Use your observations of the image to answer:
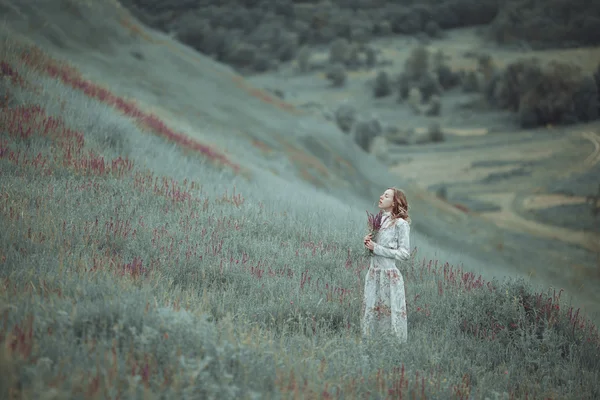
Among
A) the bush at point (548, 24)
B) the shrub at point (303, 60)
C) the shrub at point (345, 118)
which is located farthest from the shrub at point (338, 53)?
the shrub at point (345, 118)

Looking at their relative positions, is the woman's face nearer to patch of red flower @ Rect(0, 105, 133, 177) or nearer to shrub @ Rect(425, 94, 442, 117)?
patch of red flower @ Rect(0, 105, 133, 177)

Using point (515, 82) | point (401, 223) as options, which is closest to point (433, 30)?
point (515, 82)

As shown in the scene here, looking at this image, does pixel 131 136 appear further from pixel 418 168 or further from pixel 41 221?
pixel 418 168

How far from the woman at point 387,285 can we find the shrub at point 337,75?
Answer: 287 feet

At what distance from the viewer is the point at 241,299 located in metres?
6.22

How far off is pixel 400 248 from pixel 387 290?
51 centimetres

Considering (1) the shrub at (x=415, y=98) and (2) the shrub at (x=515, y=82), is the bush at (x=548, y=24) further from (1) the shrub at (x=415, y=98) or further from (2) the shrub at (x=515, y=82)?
(1) the shrub at (x=415, y=98)

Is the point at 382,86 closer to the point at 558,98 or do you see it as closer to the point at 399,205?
the point at 558,98

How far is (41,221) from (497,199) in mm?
46601

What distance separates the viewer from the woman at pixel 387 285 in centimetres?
606

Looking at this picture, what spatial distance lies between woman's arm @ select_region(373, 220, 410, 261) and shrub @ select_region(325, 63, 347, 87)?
8749 cm

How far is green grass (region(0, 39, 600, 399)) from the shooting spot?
4176 millimetres

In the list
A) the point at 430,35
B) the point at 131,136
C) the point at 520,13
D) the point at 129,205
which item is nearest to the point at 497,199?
the point at 131,136

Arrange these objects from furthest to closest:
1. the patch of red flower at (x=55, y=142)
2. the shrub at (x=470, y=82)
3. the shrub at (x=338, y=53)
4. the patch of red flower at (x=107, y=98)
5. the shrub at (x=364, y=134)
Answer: the shrub at (x=338, y=53), the shrub at (x=470, y=82), the shrub at (x=364, y=134), the patch of red flower at (x=107, y=98), the patch of red flower at (x=55, y=142)
